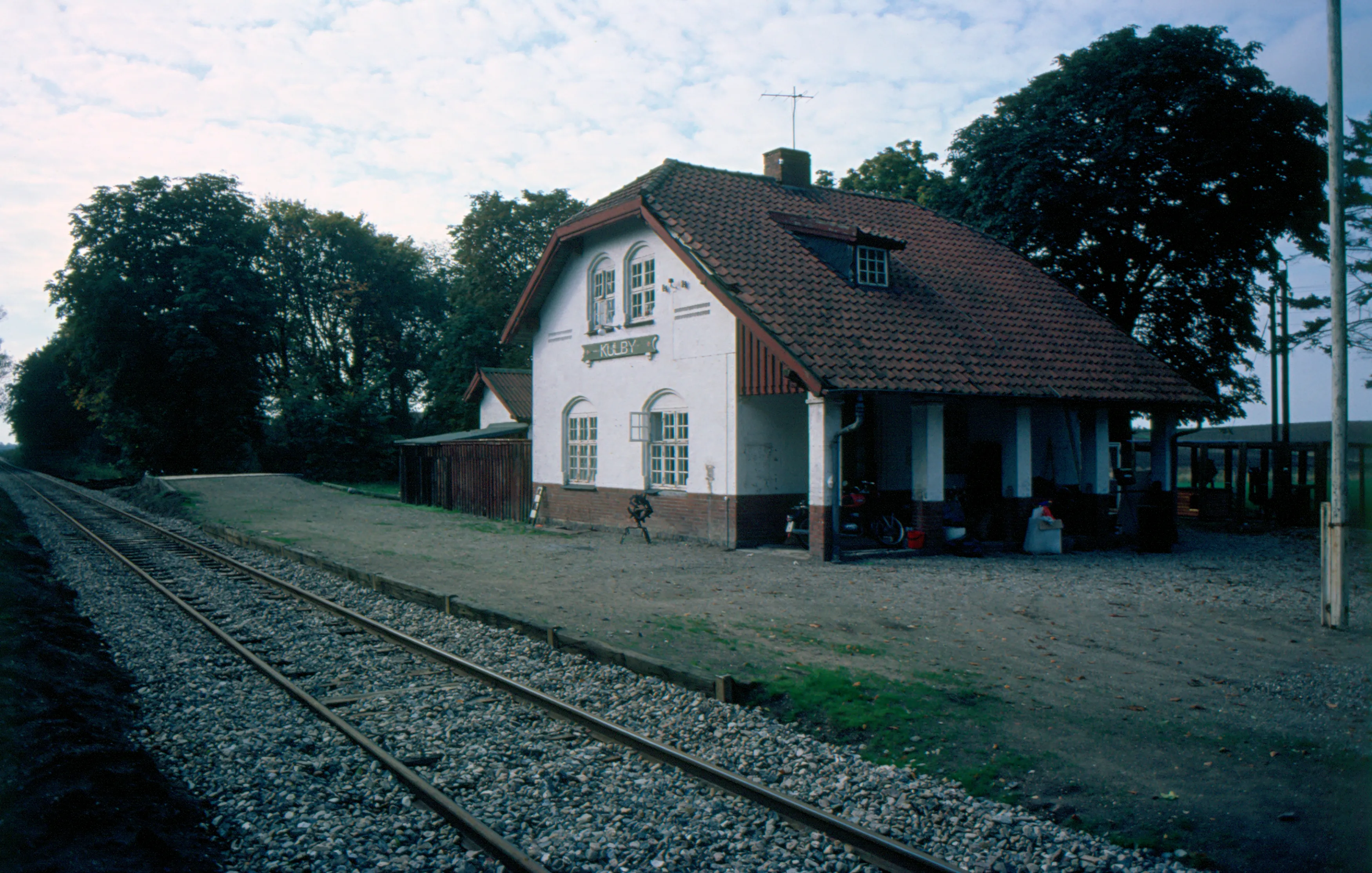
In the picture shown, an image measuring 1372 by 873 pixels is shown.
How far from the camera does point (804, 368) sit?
552 inches

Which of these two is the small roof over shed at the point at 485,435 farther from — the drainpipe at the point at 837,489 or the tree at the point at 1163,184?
the drainpipe at the point at 837,489

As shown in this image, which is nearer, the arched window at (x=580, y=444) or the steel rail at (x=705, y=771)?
the steel rail at (x=705, y=771)

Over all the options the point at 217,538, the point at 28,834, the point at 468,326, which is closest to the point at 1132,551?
the point at 28,834

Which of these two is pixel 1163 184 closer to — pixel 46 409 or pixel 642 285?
pixel 642 285

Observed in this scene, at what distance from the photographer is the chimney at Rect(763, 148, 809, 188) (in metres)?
21.9

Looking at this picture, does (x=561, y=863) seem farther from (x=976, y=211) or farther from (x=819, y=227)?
(x=976, y=211)

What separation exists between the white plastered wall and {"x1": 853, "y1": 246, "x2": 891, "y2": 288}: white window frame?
331cm

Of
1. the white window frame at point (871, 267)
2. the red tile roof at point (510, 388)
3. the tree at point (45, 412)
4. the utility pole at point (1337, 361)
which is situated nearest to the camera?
the utility pole at point (1337, 361)

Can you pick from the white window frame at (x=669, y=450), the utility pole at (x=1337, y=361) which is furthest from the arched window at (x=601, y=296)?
the utility pole at (x=1337, y=361)

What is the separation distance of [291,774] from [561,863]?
2.20 metres

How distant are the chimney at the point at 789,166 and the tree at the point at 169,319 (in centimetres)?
3151

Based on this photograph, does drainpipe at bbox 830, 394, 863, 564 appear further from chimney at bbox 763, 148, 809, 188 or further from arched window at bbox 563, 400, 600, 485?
chimney at bbox 763, 148, 809, 188

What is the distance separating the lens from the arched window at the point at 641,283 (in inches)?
727

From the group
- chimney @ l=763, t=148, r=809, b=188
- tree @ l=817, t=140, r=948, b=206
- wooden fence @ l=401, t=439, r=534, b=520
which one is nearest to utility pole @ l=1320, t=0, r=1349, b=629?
chimney @ l=763, t=148, r=809, b=188
